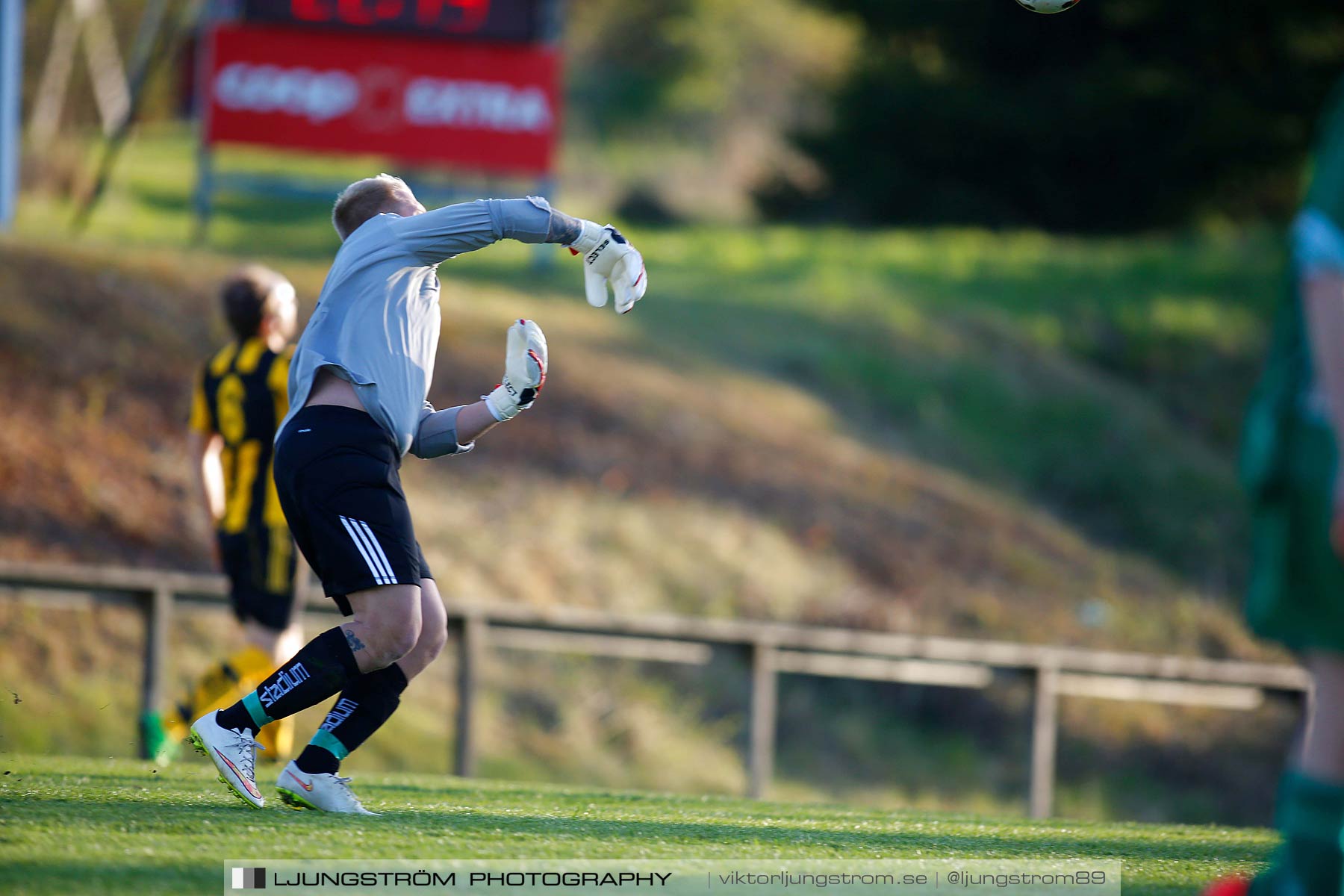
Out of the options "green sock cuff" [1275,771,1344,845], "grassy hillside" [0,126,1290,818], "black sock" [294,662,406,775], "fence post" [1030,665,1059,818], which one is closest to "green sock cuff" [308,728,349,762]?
"black sock" [294,662,406,775]

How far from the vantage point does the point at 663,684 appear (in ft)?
41.8

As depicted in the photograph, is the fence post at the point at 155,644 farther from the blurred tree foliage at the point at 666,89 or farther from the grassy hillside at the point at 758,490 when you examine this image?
the blurred tree foliage at the point at 666,89

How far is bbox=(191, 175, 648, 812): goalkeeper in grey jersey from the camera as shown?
425 centimetres

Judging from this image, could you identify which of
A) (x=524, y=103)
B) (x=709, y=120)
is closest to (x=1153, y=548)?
(x=524, y=103)

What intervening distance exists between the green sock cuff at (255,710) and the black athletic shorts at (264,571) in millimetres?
2366

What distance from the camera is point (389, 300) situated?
4426 millimetres

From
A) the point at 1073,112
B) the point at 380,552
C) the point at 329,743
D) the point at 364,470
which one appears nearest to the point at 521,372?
the point at 364,470

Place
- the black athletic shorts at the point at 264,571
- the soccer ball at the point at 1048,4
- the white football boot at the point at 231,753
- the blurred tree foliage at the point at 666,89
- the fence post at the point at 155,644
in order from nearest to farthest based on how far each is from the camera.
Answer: the white football boot at the point at 231,753
the soccer ball at the point at 1048,4
the black athletic shorts at the point at 264,571
the fence post at the point at 155,644
the blurred tree foliage at the point at 666,89

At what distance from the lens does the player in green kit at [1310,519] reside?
2752 millimetres

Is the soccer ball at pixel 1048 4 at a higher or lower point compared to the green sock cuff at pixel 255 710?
higher

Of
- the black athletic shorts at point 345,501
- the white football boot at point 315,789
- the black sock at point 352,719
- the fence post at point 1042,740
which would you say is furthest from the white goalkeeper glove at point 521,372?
the fence post at point 1042,740

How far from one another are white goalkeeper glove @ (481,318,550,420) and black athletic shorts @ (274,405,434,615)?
1.62 feet

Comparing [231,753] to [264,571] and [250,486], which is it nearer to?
[264,571]

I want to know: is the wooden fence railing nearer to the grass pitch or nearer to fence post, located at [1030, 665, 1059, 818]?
fence post, located at [1030, 665, 1059, 818]
